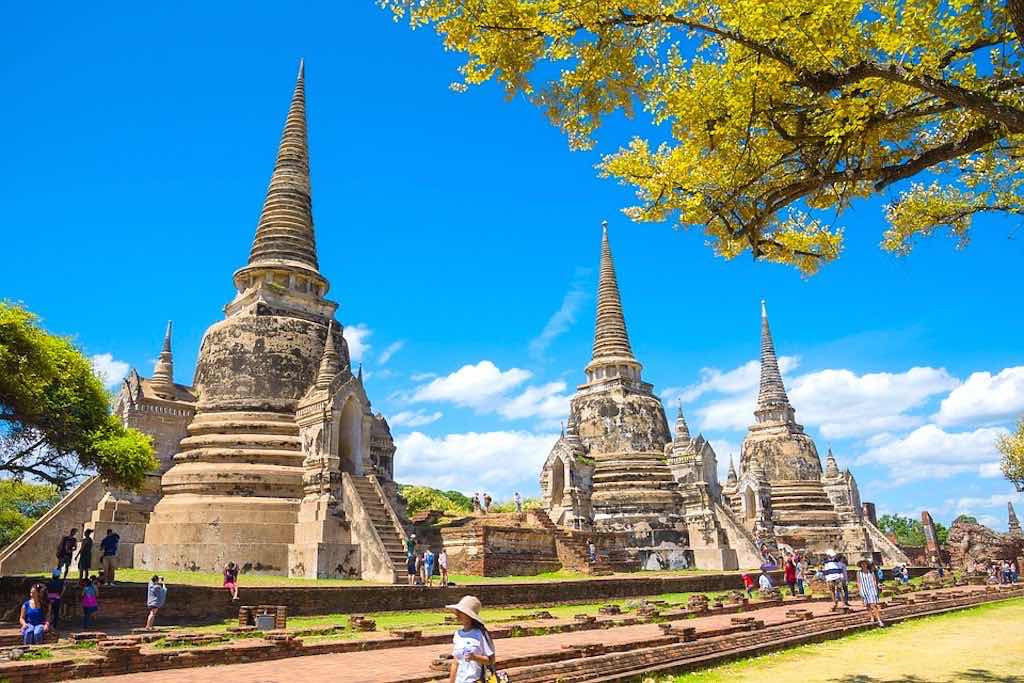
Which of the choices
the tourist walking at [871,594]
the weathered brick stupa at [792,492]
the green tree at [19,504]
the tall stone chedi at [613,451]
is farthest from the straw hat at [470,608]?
the green tree at [19,504]

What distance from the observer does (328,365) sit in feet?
83.9

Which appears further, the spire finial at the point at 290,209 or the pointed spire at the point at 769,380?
the pointed spire at the point at 769,380

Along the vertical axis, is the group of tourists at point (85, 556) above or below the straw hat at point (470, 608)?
above

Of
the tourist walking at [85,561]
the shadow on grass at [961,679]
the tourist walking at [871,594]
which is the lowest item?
the shadow on grass at [961,679]

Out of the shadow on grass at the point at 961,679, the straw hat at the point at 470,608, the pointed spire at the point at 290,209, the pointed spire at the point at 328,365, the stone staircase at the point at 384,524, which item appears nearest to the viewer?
the straw hat at the point at 470,608

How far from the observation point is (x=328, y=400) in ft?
78.3

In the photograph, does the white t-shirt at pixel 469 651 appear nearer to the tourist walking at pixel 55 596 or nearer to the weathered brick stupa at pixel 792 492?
the tourist walking at pixel 55 596

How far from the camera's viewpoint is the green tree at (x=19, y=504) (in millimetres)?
36312

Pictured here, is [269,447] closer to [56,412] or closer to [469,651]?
[56,412]

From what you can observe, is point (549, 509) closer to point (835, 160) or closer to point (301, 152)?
point (301, 152)

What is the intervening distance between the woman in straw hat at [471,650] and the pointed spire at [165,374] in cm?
2456

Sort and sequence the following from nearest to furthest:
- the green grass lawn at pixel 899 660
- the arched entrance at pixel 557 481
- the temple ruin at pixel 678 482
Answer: the green grass lawn at pixel 899 660 → the temple ruin at pixel 678 482 → the arched entrance at pixel 557 481

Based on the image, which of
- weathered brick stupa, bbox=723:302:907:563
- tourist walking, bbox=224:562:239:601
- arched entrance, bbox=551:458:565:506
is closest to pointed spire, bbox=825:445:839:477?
weathered brick stupa, bbox=723:302:907:563

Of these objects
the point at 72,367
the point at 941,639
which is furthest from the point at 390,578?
the point at 941,639
